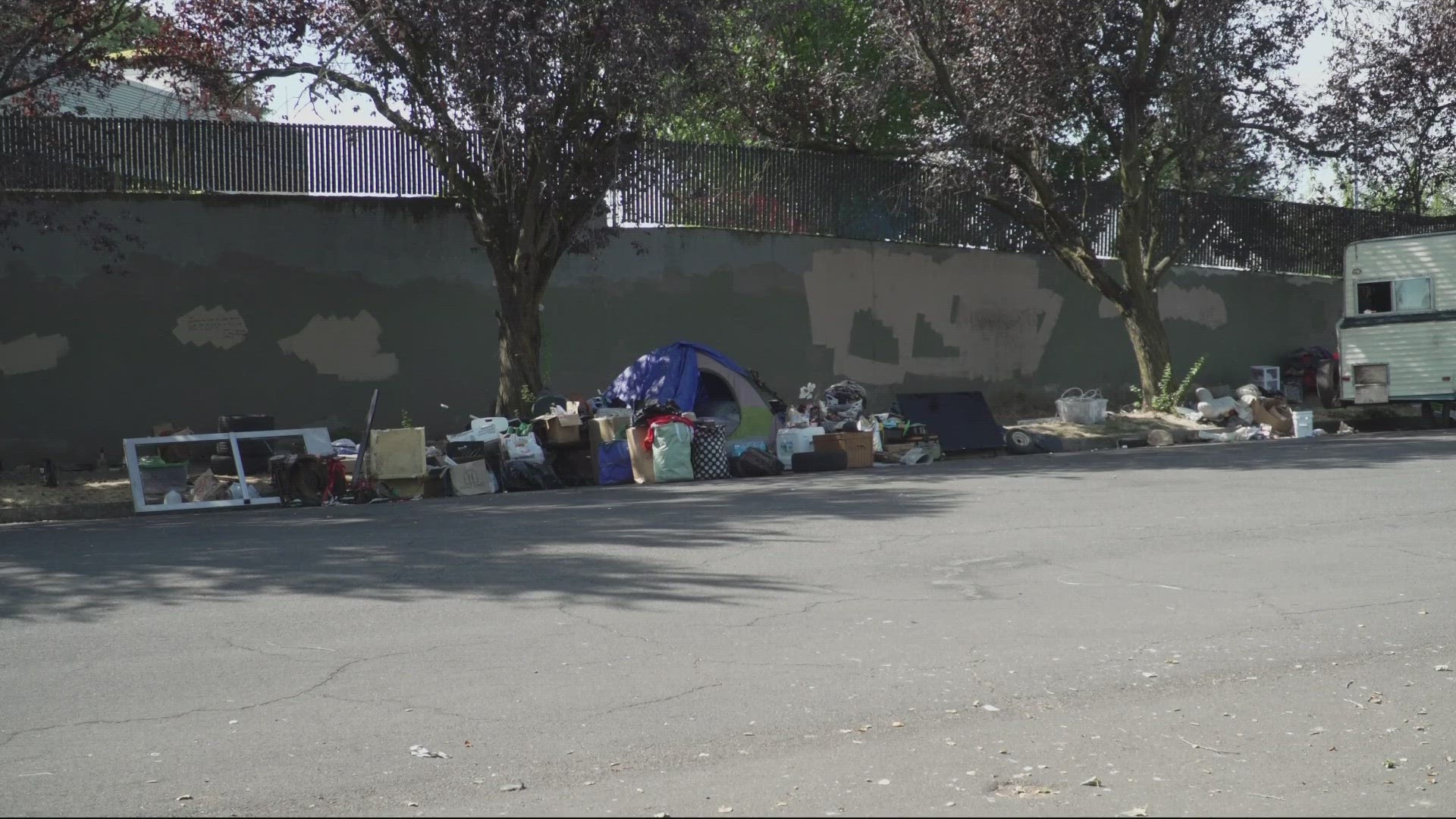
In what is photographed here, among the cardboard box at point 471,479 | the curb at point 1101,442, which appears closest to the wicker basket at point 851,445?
the curb at point 1101,442

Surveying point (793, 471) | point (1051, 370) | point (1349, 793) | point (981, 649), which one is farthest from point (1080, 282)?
point (1349, 793)

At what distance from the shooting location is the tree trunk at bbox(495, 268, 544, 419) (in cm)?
1605

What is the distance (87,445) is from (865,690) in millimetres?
12847

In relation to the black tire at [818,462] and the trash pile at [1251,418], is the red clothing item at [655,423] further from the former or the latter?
the trash pile at [1251,418]

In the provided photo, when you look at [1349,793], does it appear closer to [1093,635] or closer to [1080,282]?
[1093,635]

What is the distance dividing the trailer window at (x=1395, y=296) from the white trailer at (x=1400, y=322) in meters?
0.01

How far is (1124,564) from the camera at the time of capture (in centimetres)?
840

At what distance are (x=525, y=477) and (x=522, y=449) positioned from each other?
358 mm

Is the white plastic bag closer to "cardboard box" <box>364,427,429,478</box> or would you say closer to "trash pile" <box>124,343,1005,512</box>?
"trash pile" <box>124,343,1005,512</box>

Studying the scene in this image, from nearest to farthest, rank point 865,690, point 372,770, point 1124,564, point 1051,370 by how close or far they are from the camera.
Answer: point 372,770 < point 865,690 < point 1124,564 < point 1051,370

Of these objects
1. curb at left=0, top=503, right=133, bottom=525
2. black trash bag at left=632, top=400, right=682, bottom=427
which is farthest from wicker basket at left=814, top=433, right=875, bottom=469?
curb at left=0, top=503, right=133, bottom=525

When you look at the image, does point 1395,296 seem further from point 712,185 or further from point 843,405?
point 712,185

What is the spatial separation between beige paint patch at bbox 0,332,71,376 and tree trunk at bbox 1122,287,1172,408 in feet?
50.3

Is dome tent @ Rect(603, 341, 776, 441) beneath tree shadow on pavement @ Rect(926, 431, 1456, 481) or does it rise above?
above
